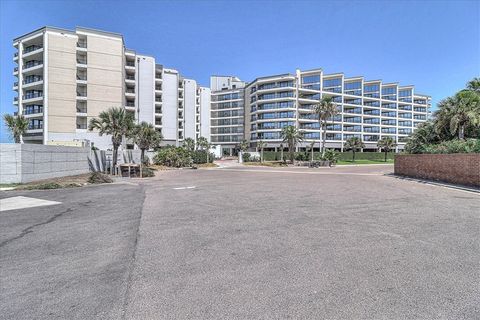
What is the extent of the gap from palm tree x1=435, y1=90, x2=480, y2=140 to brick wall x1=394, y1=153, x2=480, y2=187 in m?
4.97

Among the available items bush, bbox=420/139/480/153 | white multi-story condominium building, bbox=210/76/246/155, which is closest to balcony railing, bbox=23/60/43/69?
white multi-story condominium building, bbox=210/76/246/155

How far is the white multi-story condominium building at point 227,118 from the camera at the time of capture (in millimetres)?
97688

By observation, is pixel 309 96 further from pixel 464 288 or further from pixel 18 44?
pixel 464 288

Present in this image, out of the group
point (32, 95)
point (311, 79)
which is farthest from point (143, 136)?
point (311, 79)

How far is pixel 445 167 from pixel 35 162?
30.1m

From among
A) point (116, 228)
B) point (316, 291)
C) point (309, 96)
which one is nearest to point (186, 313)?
point (316, 291)

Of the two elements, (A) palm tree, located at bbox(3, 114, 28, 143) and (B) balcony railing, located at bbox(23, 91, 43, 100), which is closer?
(A) palm tree, located at bbox(3, 114, 28, 143)

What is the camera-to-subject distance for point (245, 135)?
94.9 m

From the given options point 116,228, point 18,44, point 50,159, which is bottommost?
point 116,228

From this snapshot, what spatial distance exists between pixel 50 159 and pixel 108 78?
3730 centimetres

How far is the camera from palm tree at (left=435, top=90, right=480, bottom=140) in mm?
24312

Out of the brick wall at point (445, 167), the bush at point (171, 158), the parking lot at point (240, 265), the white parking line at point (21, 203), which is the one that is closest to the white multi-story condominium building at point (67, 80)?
the bush at point (171, 158)

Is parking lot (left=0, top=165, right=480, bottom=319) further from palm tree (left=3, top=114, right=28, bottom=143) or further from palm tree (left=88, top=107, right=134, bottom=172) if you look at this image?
palm tree (left=3, top=114, right=28, bottom=143)

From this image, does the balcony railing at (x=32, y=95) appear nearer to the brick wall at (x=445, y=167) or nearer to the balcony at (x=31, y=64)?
the balcony at (x=31, y=64)
